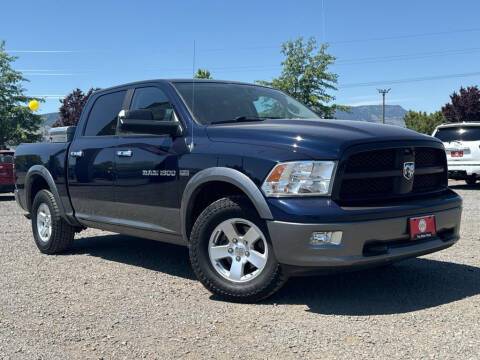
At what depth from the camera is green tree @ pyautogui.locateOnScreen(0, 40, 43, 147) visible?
42375 mm

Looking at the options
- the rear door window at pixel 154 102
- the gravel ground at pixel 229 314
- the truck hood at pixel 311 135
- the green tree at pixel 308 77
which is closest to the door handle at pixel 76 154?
the rear door window at pixel 154 102

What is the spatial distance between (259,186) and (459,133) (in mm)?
11985

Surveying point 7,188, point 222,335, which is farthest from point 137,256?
point 7,188

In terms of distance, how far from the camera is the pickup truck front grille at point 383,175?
3.80 metres

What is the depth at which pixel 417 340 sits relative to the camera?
3.26m

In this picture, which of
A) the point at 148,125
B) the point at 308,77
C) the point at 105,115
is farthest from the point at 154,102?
the point at 308,77

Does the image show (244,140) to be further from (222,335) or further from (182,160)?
(222,335)

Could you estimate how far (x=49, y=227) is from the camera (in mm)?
6480

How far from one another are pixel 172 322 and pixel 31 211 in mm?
3856

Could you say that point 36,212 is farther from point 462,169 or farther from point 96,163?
point 462,169

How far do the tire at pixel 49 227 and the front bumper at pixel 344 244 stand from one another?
133 inches

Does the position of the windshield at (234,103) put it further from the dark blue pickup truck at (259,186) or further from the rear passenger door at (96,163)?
the rear passenger door at (96,163)

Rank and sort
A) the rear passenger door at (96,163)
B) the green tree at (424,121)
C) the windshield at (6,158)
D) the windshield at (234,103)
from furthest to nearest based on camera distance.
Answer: the green tree at (424,121) → the windshield at (6,158) → the rear passenger door at (96,163) → the windshield at (234,103)

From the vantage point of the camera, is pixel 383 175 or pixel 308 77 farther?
pixel 308 77
